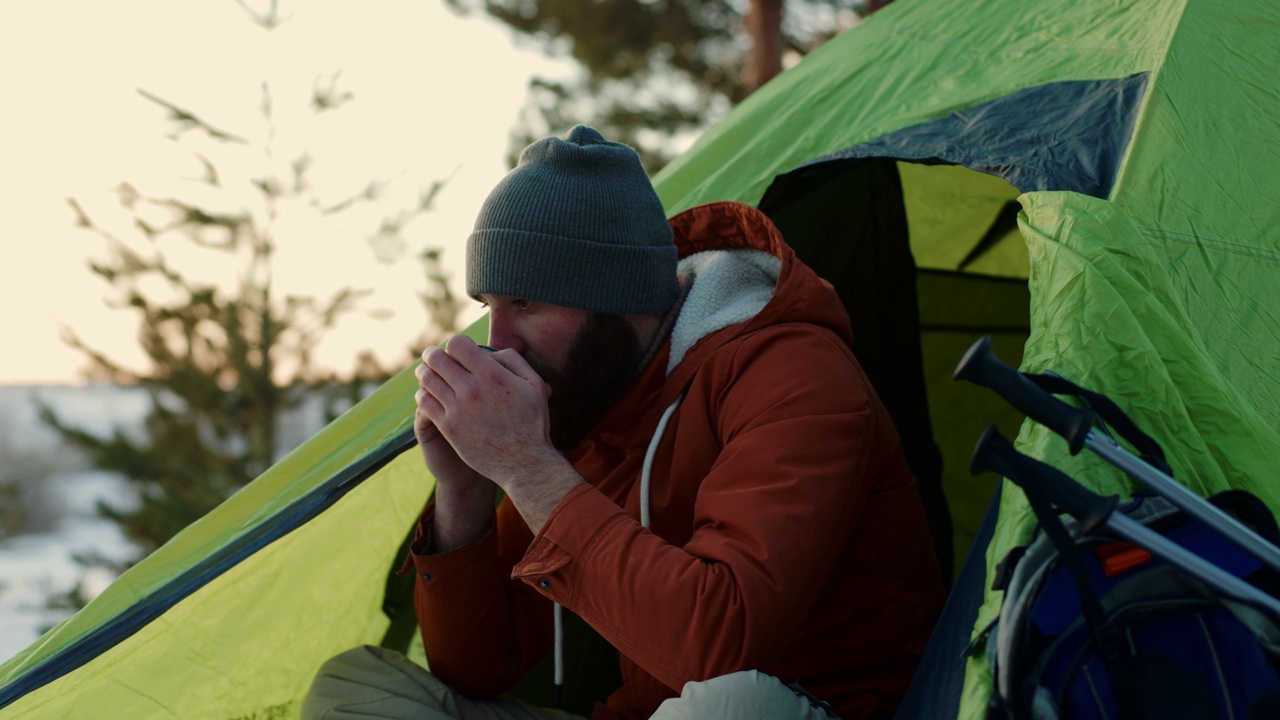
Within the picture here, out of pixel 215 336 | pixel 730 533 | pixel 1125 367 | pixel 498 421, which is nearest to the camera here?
pixel 1125 367

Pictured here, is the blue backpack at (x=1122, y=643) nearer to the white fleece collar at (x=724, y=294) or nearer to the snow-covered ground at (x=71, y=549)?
the white fleece collar at (x=724, y=294)

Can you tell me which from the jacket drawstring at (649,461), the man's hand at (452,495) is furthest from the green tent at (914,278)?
the jacket drawstring at (649,461)

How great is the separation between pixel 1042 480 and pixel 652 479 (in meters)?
0.82

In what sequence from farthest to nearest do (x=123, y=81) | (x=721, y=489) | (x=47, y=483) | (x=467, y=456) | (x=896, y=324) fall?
(x=47, y=483) < (x=123, y=81) < (x=896, y=324) < (x=467, y=456) < (x=721, y=489)

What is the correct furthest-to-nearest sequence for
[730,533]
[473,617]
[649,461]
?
[473,617]
[649,461]
[730,533]

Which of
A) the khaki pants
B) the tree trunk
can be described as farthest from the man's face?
the tree trunk

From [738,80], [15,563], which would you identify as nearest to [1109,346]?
[738,80]

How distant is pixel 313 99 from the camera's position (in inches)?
271

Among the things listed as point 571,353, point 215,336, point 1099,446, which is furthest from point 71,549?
point 1099,446

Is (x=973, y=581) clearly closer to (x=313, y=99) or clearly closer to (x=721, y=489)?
(x=721, y=489)

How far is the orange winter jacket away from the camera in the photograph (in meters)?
1.49

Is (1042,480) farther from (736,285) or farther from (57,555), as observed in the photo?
(57,555)

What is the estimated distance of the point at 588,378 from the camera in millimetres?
1958

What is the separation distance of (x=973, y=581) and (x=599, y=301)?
87cm
